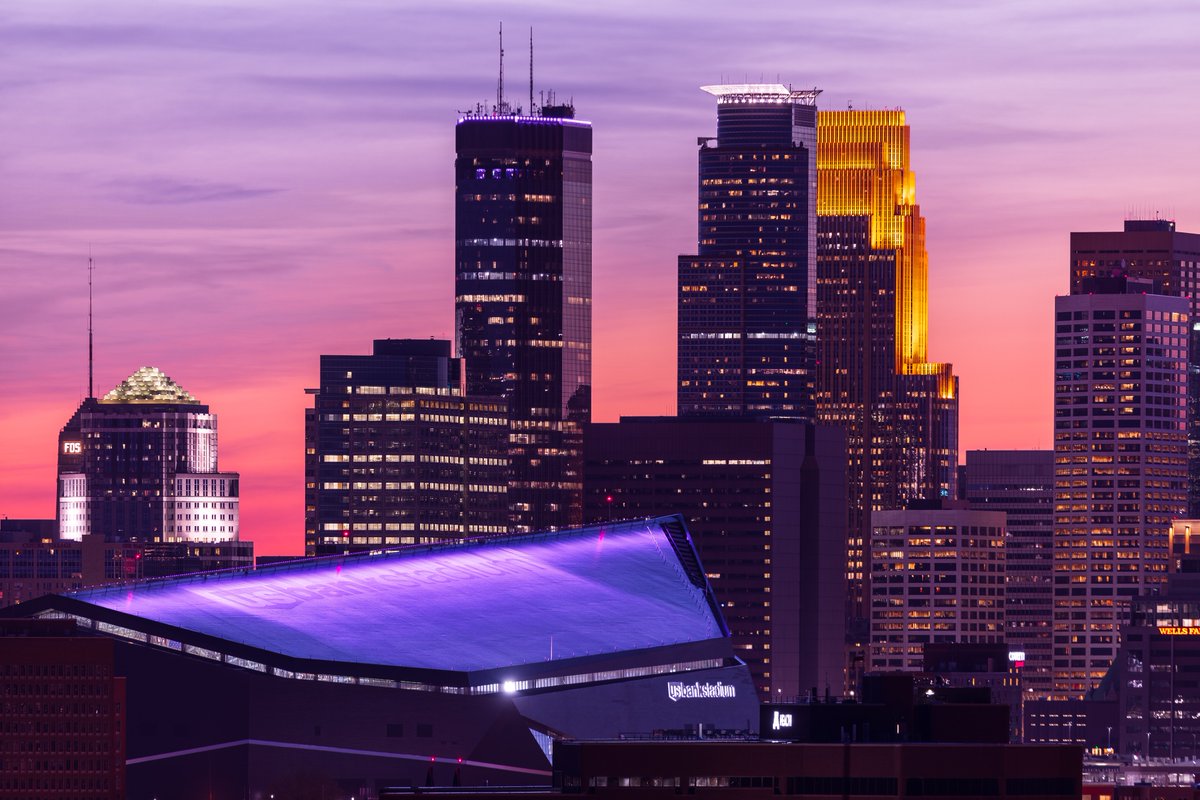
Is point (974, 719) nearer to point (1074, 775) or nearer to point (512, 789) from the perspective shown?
point (1074, 775)

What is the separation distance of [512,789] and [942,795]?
17414 mm

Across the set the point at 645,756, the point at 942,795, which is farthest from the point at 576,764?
the point at 942,795

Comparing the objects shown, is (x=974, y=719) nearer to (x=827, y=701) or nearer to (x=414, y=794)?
(x=827, y=701)

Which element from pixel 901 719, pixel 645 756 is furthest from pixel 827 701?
pixel 645 756

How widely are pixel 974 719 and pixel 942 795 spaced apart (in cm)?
823

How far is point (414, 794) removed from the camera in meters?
147

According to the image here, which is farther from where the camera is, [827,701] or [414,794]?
[827,701]

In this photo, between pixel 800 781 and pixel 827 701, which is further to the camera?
pixel 827 701

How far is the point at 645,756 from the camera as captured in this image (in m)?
148

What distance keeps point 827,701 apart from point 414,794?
2100cm

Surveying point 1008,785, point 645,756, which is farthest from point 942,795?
point 645,756

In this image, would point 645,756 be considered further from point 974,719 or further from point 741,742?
point 974,719

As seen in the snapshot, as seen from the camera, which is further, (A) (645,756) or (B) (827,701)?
(B) (827,701)

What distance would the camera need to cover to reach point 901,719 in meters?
157
